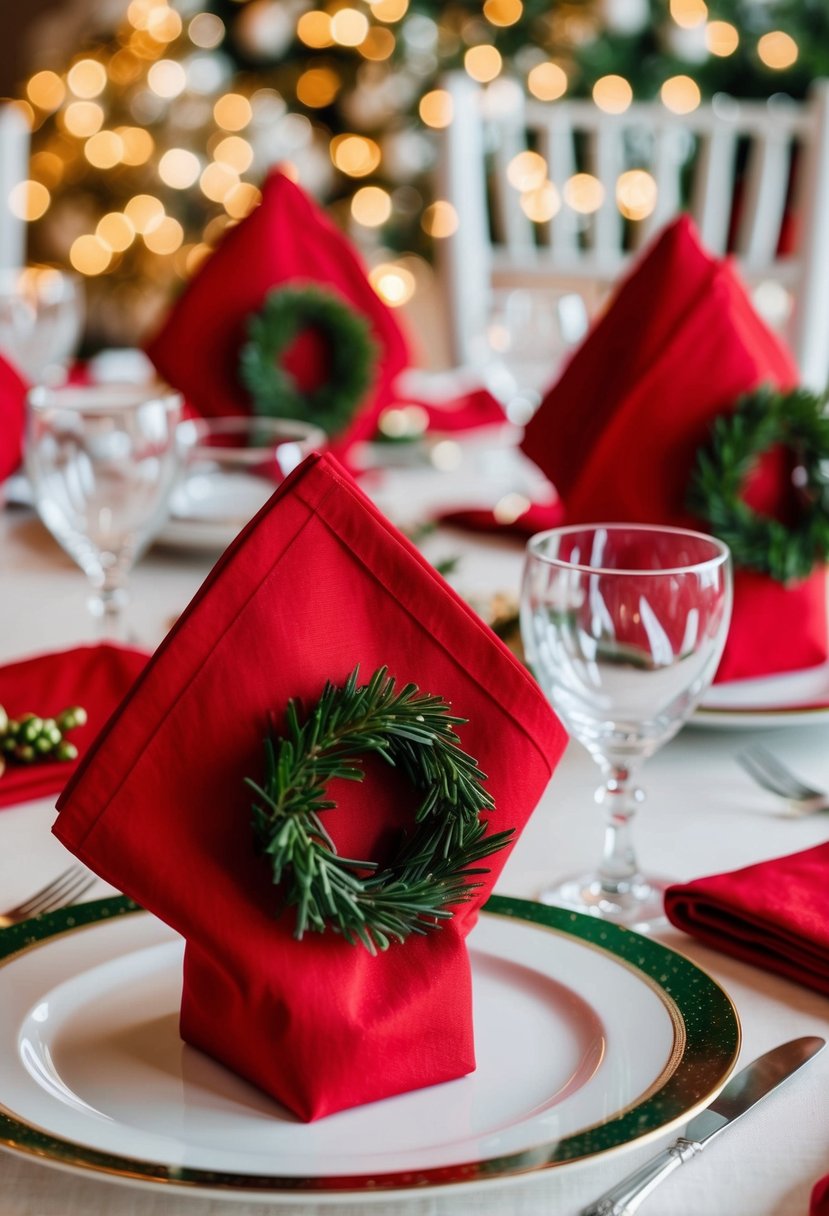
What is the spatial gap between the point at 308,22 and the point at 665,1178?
11.6ft

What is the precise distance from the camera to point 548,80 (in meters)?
3.61

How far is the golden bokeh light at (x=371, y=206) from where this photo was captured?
12.3 ft

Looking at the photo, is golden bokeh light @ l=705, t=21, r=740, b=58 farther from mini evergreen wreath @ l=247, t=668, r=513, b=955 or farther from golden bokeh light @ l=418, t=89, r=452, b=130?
mini evergreen wreath @ l=247, t=668, r=513, b=955

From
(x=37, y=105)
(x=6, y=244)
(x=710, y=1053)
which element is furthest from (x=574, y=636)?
(x=37, y=105)

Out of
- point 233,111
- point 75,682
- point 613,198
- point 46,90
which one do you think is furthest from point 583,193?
point 75,682

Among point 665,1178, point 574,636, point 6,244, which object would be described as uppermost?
point 6,244

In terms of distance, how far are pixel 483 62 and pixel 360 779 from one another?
342 centimetres

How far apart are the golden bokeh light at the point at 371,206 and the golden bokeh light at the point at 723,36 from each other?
0.87 metres

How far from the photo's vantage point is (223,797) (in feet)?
1.54

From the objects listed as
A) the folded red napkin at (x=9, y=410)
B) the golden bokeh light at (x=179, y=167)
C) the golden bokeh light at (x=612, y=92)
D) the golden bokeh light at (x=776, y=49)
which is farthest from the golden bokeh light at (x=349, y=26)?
the folded red napkin at (x=9, y=410)

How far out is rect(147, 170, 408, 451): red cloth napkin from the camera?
1.28 meters

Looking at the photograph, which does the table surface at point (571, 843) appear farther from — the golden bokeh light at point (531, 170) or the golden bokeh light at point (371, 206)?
the golden bokeh light at point (531, 170)

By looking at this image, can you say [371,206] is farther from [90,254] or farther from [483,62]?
[90,254]

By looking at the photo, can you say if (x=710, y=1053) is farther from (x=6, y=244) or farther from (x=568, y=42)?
(x=568, y=42)
